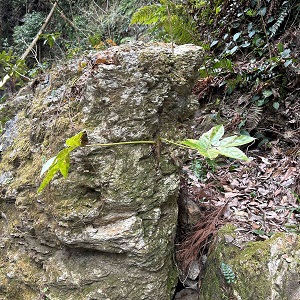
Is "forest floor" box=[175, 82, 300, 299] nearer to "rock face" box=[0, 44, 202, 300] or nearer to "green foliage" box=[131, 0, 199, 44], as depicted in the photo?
"rock face" box=[0, 44, 202, 300]

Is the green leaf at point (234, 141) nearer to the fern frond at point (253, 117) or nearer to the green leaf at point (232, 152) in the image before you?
the green leaf at point (232, 152)

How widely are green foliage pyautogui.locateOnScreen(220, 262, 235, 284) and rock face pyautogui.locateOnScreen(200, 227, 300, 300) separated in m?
0.02

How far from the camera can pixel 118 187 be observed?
1792mm

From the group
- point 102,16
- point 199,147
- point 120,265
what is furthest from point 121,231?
point 102,16

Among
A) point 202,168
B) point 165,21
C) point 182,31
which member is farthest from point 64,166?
point 182,31

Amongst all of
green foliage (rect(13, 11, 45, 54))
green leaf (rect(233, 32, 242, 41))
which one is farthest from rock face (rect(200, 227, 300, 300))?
green foliage (rect(13, 11, 45, 54))

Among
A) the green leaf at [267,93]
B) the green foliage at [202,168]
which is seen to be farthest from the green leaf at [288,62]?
the green foliage at [202,168]

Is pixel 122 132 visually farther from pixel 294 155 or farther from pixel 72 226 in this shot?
pixel 294 155

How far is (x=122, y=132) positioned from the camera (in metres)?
1.82

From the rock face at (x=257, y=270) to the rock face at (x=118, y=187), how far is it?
32cm

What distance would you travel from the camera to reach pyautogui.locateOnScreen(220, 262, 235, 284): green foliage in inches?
67.7

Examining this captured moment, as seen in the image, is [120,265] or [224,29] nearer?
[120,265]

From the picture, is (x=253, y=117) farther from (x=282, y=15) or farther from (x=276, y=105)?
(x=282, y=15)

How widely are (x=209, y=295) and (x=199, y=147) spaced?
46.1 inches
